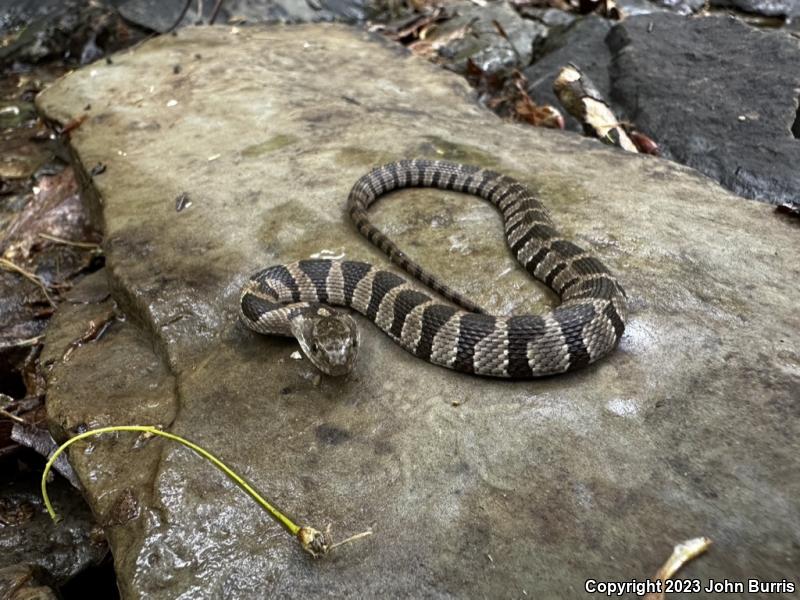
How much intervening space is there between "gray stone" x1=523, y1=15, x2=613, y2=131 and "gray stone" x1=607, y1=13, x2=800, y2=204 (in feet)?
0.70

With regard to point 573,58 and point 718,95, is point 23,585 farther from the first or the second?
point 573,58

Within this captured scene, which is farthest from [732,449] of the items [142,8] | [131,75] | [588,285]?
[142,8]

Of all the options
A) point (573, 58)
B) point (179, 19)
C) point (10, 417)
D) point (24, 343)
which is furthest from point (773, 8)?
point (10, 417)

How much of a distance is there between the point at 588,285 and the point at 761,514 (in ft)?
7.59

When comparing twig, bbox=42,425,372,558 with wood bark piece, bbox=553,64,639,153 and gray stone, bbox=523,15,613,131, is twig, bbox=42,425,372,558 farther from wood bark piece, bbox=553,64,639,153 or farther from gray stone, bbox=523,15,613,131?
gray stone, bbox=523,15,613,131

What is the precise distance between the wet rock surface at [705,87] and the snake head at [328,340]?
218 inches

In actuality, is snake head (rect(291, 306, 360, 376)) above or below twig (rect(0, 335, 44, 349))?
above

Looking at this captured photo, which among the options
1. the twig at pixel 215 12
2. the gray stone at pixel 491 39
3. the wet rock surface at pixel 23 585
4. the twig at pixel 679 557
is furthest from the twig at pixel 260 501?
the twig at pixel 215 12

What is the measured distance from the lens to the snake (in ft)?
16.6

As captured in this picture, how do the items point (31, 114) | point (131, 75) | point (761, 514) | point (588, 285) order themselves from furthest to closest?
point (31, 114) < point (131, 75) < point (588, 285) < point (761, 514)

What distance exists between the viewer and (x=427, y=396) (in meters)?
4.96

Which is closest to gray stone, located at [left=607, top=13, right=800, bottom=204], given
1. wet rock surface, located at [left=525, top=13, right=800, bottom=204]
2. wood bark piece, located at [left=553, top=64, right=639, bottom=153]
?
wet rock surface, located at [left=525, top=13, right=800, bottom=204]

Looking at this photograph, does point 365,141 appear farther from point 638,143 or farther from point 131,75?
point 131,75

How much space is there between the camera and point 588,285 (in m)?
5.64
